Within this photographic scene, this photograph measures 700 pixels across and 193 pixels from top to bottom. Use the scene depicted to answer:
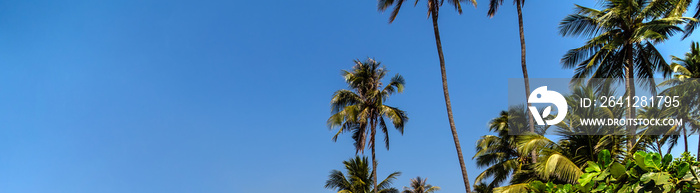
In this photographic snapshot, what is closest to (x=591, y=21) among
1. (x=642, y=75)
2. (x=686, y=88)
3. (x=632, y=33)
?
(x=632, y=33)

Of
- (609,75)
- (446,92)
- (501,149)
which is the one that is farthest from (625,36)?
(501,149)

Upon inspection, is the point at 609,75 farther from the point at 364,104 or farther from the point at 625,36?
the point at 364,104

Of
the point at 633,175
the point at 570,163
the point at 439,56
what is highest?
the point at 439,56

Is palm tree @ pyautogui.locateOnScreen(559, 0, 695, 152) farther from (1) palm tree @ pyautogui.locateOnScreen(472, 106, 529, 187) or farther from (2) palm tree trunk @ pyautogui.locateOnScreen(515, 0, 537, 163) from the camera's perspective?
(1) palm tree @ pyautogui.locateOnScreen(472, 106, 529, 187)

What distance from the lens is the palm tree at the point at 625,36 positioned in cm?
1565

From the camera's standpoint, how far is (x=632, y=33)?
16.2m

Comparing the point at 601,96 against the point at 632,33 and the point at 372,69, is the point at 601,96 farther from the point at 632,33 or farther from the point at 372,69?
the point at 372,69

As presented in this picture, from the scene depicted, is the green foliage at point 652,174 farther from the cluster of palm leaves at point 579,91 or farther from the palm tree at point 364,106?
the palm tree at point 364,106

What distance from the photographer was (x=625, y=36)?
16.5m

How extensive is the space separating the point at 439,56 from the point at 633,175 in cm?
1455

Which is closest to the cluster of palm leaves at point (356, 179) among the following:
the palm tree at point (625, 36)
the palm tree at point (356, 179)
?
the palm tree at point (356, 179)

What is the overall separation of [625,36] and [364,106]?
1272 centimetres

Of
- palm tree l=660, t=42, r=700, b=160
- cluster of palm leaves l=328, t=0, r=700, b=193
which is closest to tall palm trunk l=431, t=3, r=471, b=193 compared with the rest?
cluster of palm leaves l=328, t=0, r=700, b=193

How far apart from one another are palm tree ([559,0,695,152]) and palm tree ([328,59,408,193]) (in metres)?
9.34
